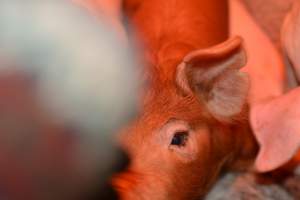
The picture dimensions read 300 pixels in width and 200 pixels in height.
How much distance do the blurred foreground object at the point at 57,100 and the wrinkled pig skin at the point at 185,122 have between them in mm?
48

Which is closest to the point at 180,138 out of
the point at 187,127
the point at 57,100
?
the point at 187,127

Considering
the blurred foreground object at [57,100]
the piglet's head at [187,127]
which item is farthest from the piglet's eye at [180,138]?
the blurred foreground object at [57,100]

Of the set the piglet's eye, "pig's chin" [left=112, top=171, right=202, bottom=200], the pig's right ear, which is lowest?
"pig's chin" [left=112, top=171, right=202, bottom=200]

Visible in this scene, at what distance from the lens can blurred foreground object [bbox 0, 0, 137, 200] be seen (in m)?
0.93

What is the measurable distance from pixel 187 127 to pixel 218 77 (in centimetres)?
13

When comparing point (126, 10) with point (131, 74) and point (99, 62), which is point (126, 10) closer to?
point (131, 74)

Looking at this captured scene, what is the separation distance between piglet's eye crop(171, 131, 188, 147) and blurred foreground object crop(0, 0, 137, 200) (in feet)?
0.34

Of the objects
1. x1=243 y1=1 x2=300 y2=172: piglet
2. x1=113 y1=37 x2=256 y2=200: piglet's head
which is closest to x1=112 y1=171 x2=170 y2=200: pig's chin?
x1=113 y1=37 x2=256 y2=200: piglet's head

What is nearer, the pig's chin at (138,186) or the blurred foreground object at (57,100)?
the blurred foreground object at (57,100)

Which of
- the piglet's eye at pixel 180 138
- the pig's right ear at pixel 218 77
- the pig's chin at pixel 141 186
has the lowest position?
the pig's chin at pixel 141 186

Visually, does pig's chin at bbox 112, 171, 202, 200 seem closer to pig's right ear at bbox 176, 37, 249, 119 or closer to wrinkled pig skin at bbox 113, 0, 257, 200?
wrinkled pig skin at bbox 113, 0, 257, 200

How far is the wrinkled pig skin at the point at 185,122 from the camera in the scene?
3.95ft

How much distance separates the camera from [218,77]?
1.31 metres

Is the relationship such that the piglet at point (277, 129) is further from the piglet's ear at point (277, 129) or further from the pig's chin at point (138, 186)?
the pig's chin at point (138, 186)
